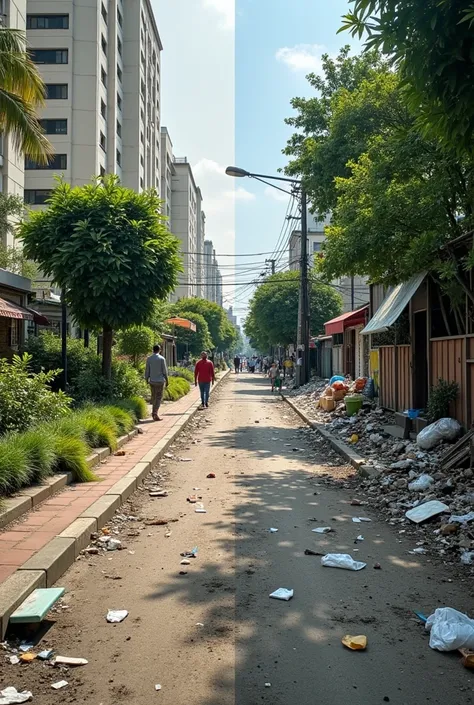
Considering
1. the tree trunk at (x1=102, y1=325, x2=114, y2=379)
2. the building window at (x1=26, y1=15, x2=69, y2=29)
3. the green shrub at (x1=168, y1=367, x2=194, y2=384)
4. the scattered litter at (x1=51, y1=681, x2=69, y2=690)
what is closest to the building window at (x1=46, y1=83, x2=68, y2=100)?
the building window at (x1=26, y1=15, x2=69, y2=29)

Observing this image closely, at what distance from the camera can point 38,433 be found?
816cm

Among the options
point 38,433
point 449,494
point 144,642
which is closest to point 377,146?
point 449,494

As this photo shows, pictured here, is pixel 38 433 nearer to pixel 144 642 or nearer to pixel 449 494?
pixel 144 642

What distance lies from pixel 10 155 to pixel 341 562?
1122 inches

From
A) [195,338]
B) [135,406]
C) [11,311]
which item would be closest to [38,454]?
[135,406]

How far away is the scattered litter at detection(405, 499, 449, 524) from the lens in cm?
695

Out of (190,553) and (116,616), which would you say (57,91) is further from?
(116,616)

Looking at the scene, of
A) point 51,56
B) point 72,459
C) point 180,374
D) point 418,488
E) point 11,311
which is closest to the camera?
point 418,488

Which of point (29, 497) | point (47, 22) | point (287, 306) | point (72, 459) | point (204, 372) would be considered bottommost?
point (29, 497)

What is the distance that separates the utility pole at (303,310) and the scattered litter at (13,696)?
86.4ft

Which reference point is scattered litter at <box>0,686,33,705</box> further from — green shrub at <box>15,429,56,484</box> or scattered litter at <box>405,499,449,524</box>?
scattered litter at <box>405,499,449,524</box>

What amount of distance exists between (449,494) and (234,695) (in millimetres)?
5028

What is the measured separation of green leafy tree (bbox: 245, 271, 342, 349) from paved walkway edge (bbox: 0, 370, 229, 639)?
117ft

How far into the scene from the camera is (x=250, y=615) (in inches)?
172
